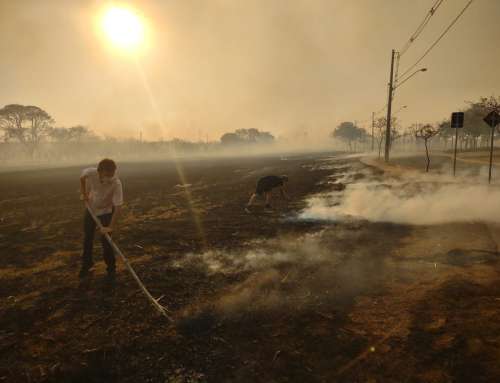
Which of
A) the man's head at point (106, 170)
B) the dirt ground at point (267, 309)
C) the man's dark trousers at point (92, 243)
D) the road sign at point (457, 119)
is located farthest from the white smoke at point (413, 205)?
the man's head at point (106, 170)

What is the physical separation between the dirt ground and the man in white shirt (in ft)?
1.66

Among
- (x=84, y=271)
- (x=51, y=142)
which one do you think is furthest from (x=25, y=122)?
(x=84, y=271)

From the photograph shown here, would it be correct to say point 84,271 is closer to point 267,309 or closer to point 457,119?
point 267,309

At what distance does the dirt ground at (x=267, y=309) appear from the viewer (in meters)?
2.62

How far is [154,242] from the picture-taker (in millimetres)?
6844

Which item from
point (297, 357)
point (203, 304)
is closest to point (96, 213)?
point (203, 304)

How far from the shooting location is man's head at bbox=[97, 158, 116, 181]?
14.5ft

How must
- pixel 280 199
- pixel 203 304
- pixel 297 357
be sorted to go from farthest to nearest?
1. pixel 280 199
2. pixel 203 304
3. pixel 297 357

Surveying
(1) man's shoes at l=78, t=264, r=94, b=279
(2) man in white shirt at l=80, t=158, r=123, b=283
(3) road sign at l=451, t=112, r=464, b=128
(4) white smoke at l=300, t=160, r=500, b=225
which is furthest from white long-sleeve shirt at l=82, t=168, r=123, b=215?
(3) road sign at l=451, t=112, r=464, b=128

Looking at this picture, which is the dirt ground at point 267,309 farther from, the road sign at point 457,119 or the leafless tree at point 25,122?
the leafless tree at point 25,122

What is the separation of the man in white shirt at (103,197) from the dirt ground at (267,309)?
1.66 feet

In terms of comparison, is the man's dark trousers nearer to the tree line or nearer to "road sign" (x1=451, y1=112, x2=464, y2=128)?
"road sign" (x1=451, y1=112, x2=464, y2=128)

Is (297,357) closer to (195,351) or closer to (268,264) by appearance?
(195,351)

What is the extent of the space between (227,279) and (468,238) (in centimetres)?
508
